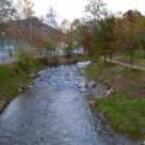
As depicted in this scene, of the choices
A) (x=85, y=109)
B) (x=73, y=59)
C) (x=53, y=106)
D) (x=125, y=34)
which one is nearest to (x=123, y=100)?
(x=85, y=109)

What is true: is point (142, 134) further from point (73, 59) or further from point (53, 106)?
point (73, 59)

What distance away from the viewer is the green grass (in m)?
26.5

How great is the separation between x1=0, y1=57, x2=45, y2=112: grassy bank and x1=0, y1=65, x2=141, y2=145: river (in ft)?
3.35

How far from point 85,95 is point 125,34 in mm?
12215

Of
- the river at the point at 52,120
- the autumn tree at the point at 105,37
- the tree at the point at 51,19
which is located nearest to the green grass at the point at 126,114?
the river at the point at 52,120

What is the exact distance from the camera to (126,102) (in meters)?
32.9

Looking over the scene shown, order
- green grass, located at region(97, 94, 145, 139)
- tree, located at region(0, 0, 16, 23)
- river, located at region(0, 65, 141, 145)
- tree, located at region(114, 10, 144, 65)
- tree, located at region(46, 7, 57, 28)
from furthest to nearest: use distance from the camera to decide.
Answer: tree, located at region(46, 7, 57, 28), tree, located at region(0, 0, 16, 23), tree, located at region(114, 10, 144, 65), green grass, located at region(97, 94, 145, 139), river, located at region(0, 65, 141, 145)

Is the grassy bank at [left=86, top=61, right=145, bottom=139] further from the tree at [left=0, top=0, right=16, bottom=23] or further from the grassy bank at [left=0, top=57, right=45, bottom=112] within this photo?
the tree at [left=0, top=0, right=16, bottom=23]

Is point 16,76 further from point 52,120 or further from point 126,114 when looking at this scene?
point 126,114

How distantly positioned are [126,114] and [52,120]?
16.7ft

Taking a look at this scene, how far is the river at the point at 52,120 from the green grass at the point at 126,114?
3.40 ft

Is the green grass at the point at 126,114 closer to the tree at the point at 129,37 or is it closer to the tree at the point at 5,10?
the tree at the point at 129,37

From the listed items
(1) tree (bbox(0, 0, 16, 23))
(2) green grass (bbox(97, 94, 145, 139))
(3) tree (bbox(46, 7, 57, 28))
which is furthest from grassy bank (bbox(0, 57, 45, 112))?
(3) tree (bbox(46, 7, 57, 28))

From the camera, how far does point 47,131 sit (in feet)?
91.5
